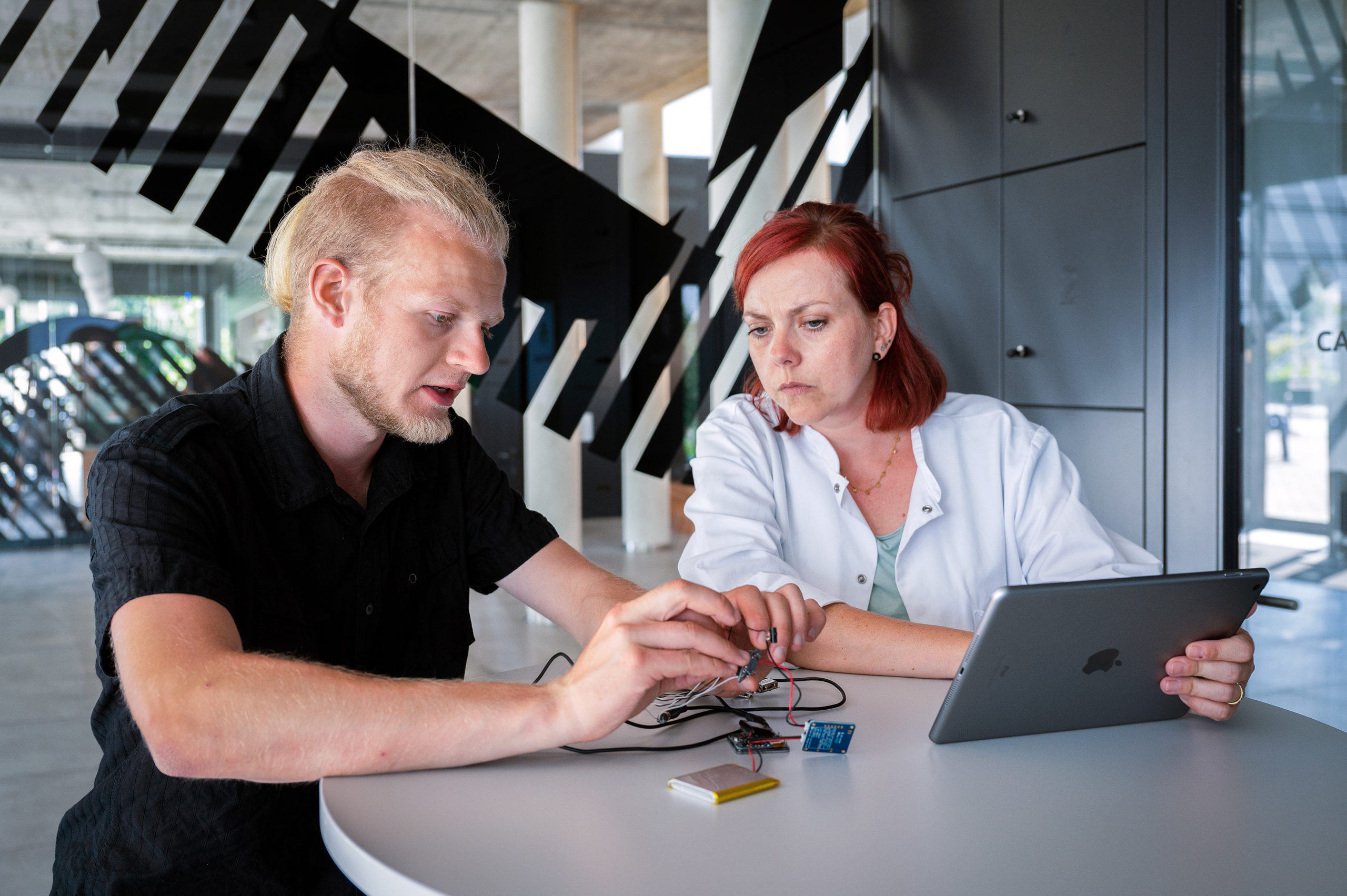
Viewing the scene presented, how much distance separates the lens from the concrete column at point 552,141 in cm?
439

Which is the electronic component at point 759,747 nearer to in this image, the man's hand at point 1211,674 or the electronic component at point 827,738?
the electronic component at point 827,738

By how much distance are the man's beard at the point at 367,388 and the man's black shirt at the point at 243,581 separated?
0.08 m

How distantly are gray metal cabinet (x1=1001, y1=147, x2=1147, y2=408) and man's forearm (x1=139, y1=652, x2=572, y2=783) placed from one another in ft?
10.7

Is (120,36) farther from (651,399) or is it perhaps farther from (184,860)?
(184,860)

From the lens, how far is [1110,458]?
3900 mm

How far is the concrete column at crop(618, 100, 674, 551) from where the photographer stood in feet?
15.0

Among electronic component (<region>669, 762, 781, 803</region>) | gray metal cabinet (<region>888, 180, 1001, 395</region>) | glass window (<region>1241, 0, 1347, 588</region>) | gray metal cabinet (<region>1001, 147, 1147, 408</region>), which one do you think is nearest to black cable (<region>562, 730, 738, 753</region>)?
electronic component (<region>669, 762, 781, 803</region>)

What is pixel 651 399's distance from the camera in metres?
4.73

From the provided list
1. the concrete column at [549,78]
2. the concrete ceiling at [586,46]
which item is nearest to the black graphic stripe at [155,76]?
the concrete ceiling at [586,46]

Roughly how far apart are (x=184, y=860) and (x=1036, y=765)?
3.28ft

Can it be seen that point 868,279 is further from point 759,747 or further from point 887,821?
point 887,821

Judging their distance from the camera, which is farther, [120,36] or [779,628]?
[120,36]

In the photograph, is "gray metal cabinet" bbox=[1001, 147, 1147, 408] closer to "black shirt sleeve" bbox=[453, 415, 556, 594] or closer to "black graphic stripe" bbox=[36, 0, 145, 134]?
"black shirt sleeve" bbox=[453, 415, 556, 594]

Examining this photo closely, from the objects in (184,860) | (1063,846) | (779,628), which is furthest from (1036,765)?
(184,860)
